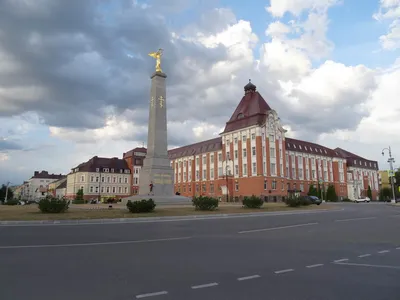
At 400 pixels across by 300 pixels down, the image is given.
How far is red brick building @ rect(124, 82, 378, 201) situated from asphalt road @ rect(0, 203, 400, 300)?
53.2 meters

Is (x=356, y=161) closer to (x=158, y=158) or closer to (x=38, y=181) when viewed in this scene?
(x=158, y=158)

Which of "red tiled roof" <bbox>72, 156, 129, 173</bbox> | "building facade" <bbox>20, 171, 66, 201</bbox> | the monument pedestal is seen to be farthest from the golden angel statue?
"building facade" <bbox>20, 171, 66, 201</bbox>

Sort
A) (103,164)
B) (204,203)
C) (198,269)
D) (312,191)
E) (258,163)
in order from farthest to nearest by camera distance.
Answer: (103,164) → (312,191) → (258,163) → (204,203) → (198,269)

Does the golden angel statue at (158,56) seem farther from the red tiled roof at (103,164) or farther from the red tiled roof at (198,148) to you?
the red tiled roof at (103,164)

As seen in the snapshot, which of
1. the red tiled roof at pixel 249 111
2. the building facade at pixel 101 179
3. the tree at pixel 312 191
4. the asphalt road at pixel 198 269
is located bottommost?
the asphalt road at pixel 198 269

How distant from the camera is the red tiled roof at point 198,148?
3132 inches

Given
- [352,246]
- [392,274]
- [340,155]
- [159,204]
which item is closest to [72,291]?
[392,274]

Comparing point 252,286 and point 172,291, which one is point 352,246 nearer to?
point 252,286

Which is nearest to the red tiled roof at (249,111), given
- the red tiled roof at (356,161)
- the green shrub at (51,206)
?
the red tiled roof at (356,161)

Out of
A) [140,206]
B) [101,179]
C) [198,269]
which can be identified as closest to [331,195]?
[140,206]

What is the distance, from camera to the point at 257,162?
63.5 metres

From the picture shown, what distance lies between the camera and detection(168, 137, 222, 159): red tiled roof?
7956 centimetres

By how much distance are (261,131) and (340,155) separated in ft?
Answer: 139

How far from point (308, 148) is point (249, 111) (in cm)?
2639
